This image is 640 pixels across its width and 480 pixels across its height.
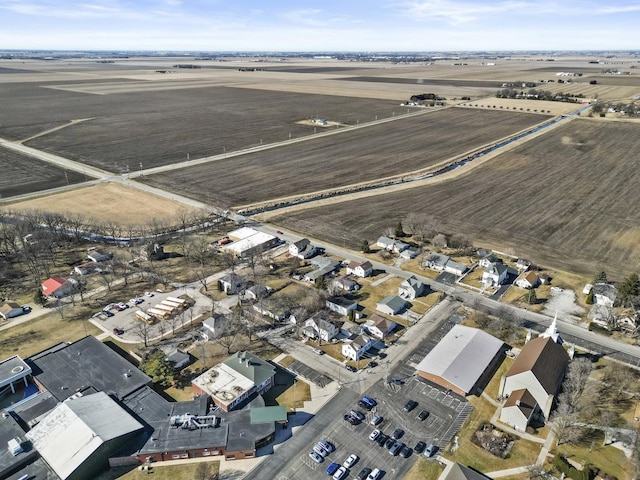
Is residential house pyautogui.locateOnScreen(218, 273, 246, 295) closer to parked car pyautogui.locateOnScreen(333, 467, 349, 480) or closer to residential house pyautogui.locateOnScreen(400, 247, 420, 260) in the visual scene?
residential house pyautogui.locateOnScreen(400, 247, 420, 260)

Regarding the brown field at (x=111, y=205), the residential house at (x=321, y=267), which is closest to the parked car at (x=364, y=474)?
the residential house at (x=321, y=267)

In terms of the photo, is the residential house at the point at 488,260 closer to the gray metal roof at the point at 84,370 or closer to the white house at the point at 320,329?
the white house at the point at 320,329

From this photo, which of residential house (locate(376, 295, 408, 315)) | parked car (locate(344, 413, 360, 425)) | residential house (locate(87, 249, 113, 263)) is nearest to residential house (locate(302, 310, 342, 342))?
residential house (locate(376, 295, 408, 315))

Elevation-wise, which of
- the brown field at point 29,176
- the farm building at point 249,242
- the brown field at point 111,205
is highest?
the brown field at point 29,176

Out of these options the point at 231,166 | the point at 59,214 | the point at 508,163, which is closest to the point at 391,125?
the point at 508,163

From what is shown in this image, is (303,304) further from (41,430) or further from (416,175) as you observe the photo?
(416,175)

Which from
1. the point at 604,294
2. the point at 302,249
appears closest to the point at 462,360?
the point at 604,294

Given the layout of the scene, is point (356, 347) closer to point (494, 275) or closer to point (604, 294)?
point (494, 275)
